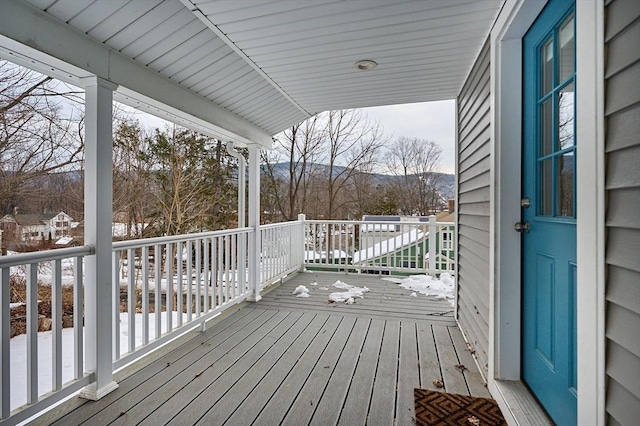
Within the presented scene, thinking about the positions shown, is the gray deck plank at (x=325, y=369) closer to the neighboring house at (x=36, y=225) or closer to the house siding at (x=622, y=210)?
the house siding at (x=622, y=210)

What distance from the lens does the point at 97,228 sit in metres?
2.05

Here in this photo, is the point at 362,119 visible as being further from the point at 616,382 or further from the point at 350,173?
the point at 616,382

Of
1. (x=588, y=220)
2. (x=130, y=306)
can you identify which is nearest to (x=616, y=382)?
(x=588, y=220)

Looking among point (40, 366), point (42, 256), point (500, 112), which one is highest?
point (500, 112)

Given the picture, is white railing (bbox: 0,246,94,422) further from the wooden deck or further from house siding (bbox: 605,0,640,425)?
house siding (bbox: 605,0,640,425)

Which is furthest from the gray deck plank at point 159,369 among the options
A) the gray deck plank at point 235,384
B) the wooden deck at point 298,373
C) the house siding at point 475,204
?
the house siding at point 475,204

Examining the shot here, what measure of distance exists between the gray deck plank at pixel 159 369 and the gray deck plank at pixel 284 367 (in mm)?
666

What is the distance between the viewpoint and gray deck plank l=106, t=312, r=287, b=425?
1.88m

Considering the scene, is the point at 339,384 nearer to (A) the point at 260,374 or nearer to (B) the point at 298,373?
(B) the point at 298,373

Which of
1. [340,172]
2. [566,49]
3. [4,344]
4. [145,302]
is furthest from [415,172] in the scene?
[4,344]

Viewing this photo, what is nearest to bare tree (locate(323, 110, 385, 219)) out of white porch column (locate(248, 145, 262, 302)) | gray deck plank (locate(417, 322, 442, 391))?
white porch column (locate(248, 145, 262, 302))

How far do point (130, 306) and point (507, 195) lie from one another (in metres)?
2.67

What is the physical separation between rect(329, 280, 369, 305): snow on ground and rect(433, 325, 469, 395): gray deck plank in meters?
1.20

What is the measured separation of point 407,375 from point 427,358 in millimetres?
355
